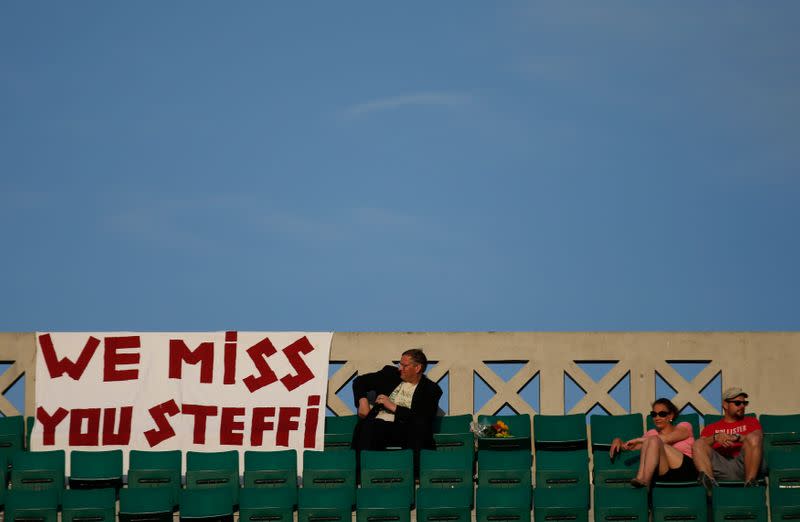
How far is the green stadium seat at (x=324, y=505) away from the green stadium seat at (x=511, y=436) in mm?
3014

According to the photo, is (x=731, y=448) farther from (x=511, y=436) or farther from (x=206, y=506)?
(x=206, y=506)

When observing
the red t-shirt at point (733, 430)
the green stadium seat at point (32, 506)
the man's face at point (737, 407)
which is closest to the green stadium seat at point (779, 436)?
the red t-shirt at point (733, 430)

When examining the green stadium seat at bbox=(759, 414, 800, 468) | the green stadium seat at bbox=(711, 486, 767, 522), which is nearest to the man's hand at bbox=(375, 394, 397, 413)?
the green stadium seat at bbox=(711, 486, 767, 522)

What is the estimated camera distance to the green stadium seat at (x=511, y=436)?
18.3 meters

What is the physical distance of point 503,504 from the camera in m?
15.5

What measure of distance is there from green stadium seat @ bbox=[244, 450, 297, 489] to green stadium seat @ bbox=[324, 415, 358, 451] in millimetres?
1845

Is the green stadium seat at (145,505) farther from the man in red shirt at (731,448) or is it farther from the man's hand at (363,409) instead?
the man in red shirt at (731,448)

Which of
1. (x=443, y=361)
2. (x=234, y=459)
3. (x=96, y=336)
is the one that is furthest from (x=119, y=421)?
(x=443, y=361)

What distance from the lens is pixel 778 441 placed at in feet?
59.1

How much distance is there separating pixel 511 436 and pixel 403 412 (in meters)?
1.63

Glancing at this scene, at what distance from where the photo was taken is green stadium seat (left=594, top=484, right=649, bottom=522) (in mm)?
15305

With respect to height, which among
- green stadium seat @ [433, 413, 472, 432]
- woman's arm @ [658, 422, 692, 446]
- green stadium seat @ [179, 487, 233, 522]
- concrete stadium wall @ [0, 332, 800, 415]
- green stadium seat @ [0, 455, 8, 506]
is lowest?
green stadium seat @ [179, 487, 233, 522]

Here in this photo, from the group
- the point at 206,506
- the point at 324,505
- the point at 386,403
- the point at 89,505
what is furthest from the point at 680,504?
the point at 89,505

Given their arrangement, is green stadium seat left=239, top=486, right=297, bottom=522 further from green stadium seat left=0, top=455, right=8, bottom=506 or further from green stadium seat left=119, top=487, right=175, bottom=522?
green stadium seat left=0, top=455, right=8, bottom=506
